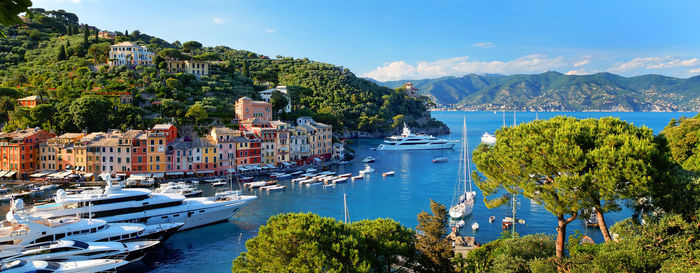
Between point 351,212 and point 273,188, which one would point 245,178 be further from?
point 351,212

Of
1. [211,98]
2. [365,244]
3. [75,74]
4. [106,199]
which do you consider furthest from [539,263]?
[75,74]

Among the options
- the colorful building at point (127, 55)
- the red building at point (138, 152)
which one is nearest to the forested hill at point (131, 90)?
the colorful building at point (127, 55)

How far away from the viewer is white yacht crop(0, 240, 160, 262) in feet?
69.7

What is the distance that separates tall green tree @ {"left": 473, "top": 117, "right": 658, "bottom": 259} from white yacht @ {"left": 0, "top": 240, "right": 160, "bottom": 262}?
1938 centimetres

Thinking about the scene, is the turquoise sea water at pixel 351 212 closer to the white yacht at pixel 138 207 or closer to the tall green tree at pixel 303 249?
the white yacht at pixel 138 207

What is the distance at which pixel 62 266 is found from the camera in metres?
20.2

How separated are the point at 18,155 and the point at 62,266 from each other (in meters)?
35.6

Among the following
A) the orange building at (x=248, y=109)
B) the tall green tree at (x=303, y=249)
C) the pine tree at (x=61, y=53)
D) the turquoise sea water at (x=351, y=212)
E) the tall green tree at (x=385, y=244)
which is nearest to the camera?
the tall green tree at (x=303, y=249)

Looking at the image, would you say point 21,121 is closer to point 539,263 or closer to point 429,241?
point 429,241

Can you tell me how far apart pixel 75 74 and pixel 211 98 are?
23.2 meters

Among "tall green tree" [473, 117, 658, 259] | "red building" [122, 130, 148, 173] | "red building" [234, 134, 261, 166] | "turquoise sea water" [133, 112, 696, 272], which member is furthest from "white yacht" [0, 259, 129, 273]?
"red building" [234, 134, 261, 166]

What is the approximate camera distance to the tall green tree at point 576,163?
13.3m

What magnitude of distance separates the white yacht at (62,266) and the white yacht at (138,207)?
5.82 metres

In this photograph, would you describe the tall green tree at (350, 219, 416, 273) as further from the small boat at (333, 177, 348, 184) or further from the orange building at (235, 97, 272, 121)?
the orange building at (235, 97, 272, 121)
